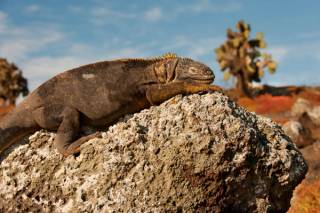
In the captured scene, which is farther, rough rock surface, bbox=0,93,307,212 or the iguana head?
the iguana head

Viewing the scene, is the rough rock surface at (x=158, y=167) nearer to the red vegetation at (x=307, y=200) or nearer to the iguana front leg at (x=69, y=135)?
the iguana front leg at (x=69, y=135)

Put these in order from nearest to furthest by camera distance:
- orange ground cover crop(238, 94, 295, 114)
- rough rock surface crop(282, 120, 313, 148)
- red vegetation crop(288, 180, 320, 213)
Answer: red vegetation crop(288, 180, 320, 213), rough rock surface crop(282, 120, 313, 148), orange ground cover crop(238, 94, 295, 114)

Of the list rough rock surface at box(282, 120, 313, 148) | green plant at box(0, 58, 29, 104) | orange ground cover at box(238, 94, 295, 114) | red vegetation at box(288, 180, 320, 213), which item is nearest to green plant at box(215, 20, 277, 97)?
orange ground cover at box(238, 94, 295, 114)

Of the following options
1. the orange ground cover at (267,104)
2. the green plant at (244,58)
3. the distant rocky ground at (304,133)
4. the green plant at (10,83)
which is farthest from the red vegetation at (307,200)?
the green plant at (10,83)

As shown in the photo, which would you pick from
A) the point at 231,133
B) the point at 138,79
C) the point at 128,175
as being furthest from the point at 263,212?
the point at 138,79

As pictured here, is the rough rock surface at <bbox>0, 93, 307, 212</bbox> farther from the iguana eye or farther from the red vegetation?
the red vegetation

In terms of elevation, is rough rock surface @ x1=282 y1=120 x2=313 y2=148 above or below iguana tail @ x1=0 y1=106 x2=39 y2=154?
below

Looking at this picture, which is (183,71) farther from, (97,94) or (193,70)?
(97,94)

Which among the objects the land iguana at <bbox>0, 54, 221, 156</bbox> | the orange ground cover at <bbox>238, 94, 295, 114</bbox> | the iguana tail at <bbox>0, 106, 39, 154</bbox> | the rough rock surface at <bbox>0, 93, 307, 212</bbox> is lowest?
the orange ground cover at <bbox>238, 94, 295, 114</bbox>
